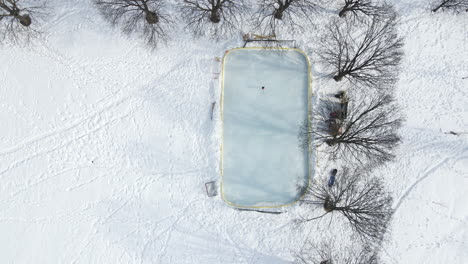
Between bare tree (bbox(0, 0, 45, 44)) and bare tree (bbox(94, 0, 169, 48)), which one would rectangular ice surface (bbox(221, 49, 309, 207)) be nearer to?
bare tree (bbox(94, 0, 169, 48))

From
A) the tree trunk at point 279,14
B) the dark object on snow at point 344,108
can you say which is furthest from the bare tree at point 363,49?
the tree trunk at point 279,14

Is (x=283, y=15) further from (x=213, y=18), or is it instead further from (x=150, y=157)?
(x=150, y=157)

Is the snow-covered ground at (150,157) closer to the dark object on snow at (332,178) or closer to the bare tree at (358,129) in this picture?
the bare tree at (358,129)

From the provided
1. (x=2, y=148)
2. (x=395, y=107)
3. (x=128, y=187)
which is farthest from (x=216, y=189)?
(x=2, y=148)

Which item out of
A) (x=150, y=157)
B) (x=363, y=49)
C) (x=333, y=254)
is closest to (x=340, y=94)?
(x=363, y=49)

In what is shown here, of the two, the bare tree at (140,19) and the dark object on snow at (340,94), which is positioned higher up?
the bare tree at (140,19)

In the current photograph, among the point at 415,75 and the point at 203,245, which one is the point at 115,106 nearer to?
the point at 203,245
